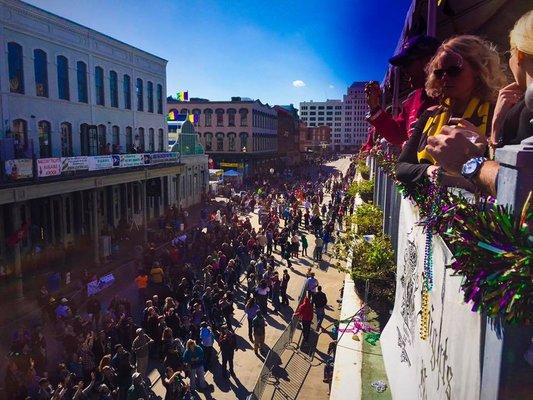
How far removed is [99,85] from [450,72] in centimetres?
2664

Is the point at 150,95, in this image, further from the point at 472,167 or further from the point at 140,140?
the point at 472,167

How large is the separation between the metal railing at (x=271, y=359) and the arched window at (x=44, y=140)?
585 inches

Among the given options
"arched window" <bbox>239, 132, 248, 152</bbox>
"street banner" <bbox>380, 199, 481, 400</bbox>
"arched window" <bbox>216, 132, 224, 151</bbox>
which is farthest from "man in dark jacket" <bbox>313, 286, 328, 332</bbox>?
"arched window" <bbox>216, 132, 224, 151</bbox>

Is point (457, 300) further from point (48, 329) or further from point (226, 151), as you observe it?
point (226, 151)

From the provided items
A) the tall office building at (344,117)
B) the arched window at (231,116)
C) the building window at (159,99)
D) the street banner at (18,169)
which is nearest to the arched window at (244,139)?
the arched window at (231,116)

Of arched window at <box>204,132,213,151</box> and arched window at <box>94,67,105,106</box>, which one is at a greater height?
arched window at <box>94,67,105,106</box>

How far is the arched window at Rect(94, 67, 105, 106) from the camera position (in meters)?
26.1

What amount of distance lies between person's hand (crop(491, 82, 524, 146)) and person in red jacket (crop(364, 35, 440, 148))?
6.04 feet

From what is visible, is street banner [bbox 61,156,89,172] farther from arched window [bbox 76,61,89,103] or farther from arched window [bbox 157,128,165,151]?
arched window [bbox 157,128,165,151]

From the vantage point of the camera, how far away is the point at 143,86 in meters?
31.8

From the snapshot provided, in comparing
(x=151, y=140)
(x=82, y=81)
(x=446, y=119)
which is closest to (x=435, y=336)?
(x=446, y=119)

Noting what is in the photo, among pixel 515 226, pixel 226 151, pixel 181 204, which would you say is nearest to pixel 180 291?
pixel 515 226

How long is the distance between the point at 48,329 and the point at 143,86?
71.3 feet

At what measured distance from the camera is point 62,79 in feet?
76.4
